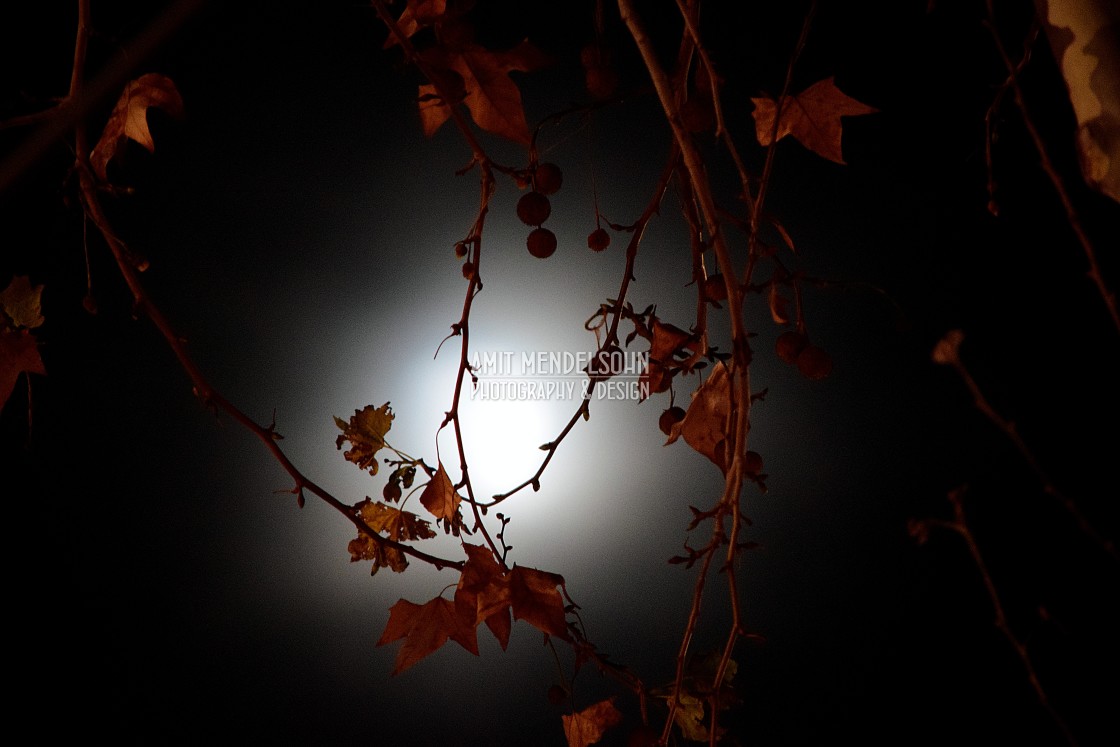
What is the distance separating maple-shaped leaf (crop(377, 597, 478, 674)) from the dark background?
0.18 meters

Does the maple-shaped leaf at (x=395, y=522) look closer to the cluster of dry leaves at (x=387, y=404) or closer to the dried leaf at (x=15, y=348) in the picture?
the cluster of dry leaves at (x=387, y=404)

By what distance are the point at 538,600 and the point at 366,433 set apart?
12cm

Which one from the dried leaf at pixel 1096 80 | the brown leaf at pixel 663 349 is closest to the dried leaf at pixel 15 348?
the brown leaf at pixel 663 349

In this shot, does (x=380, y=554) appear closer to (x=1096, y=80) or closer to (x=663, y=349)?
(x=663, y=349)

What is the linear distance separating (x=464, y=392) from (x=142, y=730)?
359mm

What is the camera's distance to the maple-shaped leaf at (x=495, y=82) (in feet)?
0.97

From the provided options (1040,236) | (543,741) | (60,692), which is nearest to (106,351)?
(60,692)

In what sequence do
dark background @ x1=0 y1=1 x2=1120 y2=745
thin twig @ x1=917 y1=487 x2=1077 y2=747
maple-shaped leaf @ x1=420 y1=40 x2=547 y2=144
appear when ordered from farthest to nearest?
dark background @ x1=0 y1=1 x2=1120 y2=745, maple-shaped leaf @ x1=420 y1=40 x2=547 y2=144, thin twig @ x1=917 y1=487 x2=1077 y2=747

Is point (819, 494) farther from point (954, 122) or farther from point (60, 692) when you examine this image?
point (60, 692)

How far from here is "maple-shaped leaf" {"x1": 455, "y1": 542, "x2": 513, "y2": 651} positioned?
0.32 meters

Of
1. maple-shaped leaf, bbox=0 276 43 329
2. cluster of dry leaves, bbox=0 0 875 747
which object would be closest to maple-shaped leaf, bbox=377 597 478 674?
cluster of dry leaves, bbox=0 0 875 747

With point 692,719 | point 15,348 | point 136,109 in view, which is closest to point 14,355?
point 15,348

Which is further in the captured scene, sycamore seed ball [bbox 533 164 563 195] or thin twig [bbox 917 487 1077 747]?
sycamore seed ball [bbox 533 164 563 195]

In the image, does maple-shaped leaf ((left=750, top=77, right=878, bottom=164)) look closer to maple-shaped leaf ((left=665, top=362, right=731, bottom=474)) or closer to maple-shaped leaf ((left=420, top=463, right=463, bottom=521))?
maple-shaped leaf ((left=665, top=362, right=731, bottom=474))
